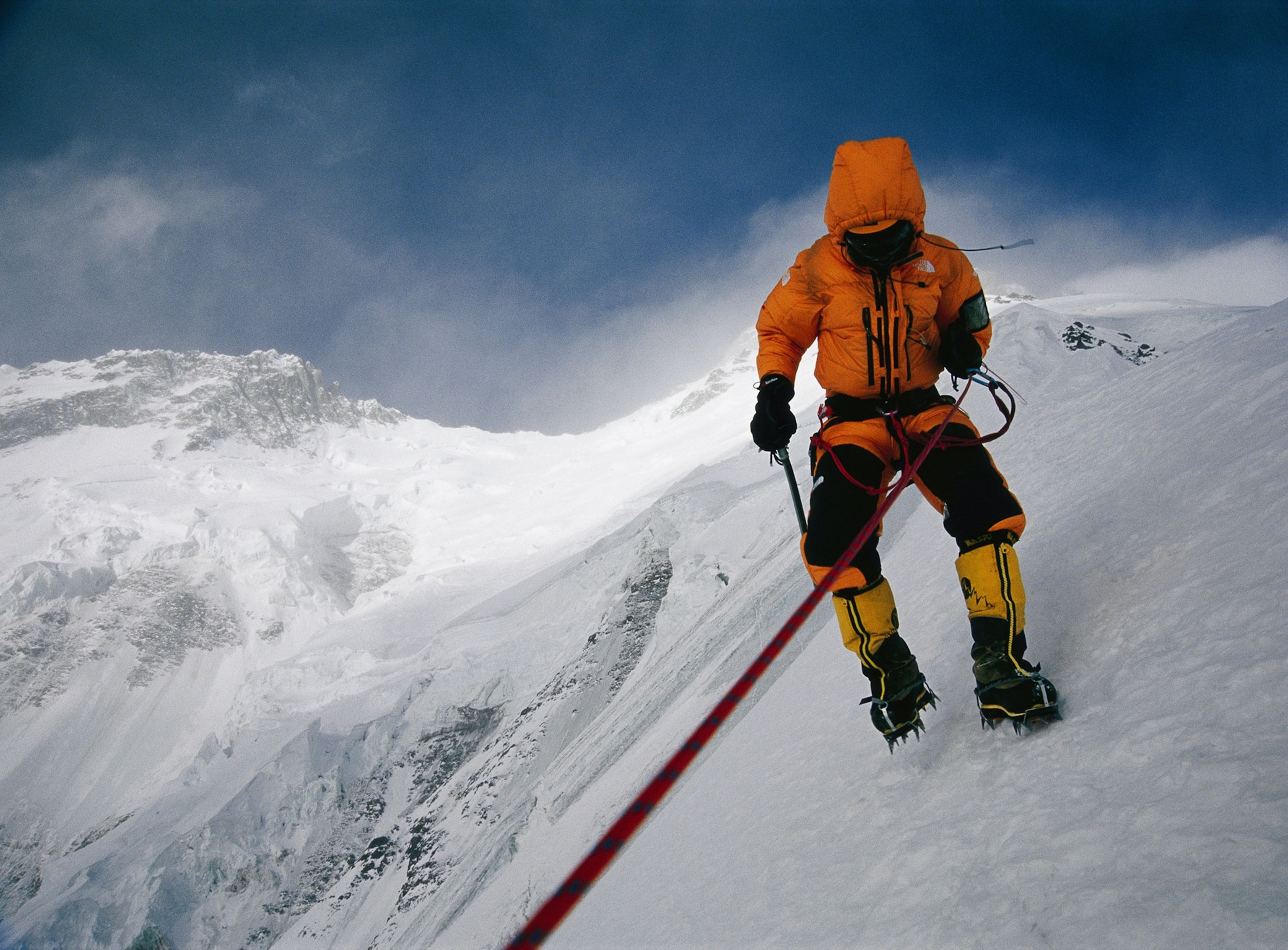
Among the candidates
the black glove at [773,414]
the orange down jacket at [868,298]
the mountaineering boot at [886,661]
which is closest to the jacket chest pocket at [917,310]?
the orange down jacket at [868,298]

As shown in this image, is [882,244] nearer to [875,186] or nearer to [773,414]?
[875,186]

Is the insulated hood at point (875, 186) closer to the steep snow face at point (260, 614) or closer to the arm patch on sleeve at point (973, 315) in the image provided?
the arm patch on sleeve at point (973, 315)

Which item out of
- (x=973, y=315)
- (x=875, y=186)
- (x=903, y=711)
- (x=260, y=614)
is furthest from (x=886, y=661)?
(x=260, y=614)

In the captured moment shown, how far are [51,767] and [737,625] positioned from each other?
99667mm

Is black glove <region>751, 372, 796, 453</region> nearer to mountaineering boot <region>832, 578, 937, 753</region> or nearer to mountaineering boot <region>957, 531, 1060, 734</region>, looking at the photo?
mountaineering boot <region>832, 578, 937, 753</region>

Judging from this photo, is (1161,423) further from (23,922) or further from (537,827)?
(23,922)

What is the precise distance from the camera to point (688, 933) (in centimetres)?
215

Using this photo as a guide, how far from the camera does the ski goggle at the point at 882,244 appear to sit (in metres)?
2.29

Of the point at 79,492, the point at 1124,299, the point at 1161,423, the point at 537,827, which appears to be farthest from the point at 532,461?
the point at 1161,423

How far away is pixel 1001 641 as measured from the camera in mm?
1862

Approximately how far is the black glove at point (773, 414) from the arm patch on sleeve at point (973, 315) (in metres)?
0.74

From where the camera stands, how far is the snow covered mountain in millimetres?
1388

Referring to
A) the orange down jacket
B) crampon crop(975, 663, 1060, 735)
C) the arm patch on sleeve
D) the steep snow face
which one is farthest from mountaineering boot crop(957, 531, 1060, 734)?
the steep snow face

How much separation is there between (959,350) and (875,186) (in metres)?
0.73
